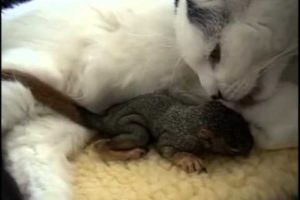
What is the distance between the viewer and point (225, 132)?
1043 mm

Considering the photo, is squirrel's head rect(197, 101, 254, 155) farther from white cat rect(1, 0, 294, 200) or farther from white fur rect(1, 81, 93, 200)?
white fur rect(1, 81, 93, 200)

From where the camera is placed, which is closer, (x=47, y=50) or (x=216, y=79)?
(x=216, y=79)

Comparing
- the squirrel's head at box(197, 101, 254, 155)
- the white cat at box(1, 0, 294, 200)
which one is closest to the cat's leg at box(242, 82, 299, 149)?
the squirrel's head at box(197, 101, 254, 155)

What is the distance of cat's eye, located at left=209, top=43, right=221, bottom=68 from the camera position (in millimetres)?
1030

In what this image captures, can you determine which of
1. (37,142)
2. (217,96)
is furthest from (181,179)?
(37,142)

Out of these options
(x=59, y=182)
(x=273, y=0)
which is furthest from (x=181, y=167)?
(x=273, y=0)

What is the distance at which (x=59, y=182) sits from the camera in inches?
40.9

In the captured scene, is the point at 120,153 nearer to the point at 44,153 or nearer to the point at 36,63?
the point at 44,153

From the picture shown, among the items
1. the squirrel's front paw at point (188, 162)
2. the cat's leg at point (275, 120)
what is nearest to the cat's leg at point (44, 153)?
the squirrel's front paw at point (188, 162)

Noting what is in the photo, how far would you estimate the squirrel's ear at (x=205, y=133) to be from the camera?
3.43ft

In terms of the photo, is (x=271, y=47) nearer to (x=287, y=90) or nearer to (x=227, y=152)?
(x=287, y=90)

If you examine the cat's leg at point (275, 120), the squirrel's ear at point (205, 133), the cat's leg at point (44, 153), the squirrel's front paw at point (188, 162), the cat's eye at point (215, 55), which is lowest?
the cat's leg at point (44, 153)

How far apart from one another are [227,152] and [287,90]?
155 mm

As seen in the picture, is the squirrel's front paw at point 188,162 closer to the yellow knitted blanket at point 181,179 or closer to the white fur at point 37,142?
the yellow knitted blanket at point 181,179
